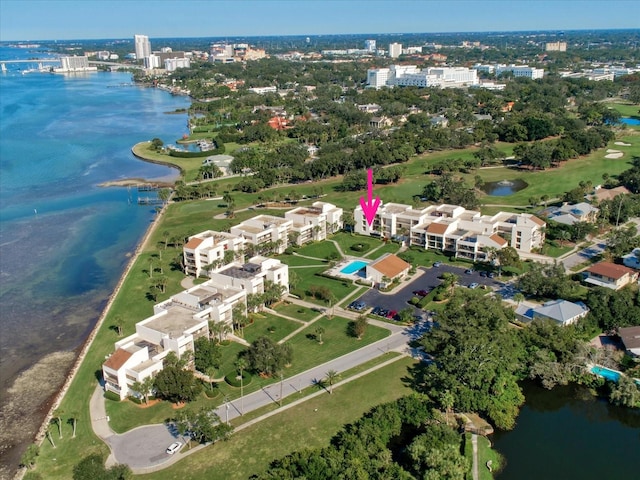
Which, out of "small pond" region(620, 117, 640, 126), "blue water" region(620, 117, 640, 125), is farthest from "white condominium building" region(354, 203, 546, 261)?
"blue water" region(620, 117, 640, 125)

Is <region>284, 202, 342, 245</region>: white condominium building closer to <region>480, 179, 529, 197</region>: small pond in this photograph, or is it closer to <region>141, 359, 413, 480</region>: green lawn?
<region>141, 359, 413, 480</region>: green lawn

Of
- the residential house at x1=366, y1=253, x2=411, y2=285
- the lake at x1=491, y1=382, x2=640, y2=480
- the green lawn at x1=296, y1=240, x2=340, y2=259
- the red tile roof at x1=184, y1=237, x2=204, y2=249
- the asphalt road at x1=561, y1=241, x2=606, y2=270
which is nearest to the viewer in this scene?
the lake at x1=491, y1=382, x2=640, y2=480

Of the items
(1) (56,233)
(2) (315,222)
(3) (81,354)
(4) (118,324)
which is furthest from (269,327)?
(1) (56,233)

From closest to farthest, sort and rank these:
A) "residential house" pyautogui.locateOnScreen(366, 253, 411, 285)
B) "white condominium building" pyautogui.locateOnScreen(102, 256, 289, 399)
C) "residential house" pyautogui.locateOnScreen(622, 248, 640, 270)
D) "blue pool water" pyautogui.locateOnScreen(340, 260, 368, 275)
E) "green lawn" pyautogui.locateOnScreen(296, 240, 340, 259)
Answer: "white condominium building" pyautogui.locateOnScreen(102, 256, 289, 399) < "residential house" pyautogui.locateOnScreen(366, 253, 411, 285) < "residential house" pyautogui.locateOnScreen(622, 248, 640, 270) < "blue pool water" pyautogui.locateOnScreen(340, 260, 368, 275) < "green lawn" pyautogui.locateOnScreen(296, 240, 340, 259)

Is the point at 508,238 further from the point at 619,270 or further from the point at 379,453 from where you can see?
the point at 379,453

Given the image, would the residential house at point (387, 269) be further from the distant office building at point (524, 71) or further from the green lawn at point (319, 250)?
the distant office building at point (524, 71)

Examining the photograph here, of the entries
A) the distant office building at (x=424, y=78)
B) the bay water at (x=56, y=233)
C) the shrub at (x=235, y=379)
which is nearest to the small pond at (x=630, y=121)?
the distant office building at (x=424, y=78)
